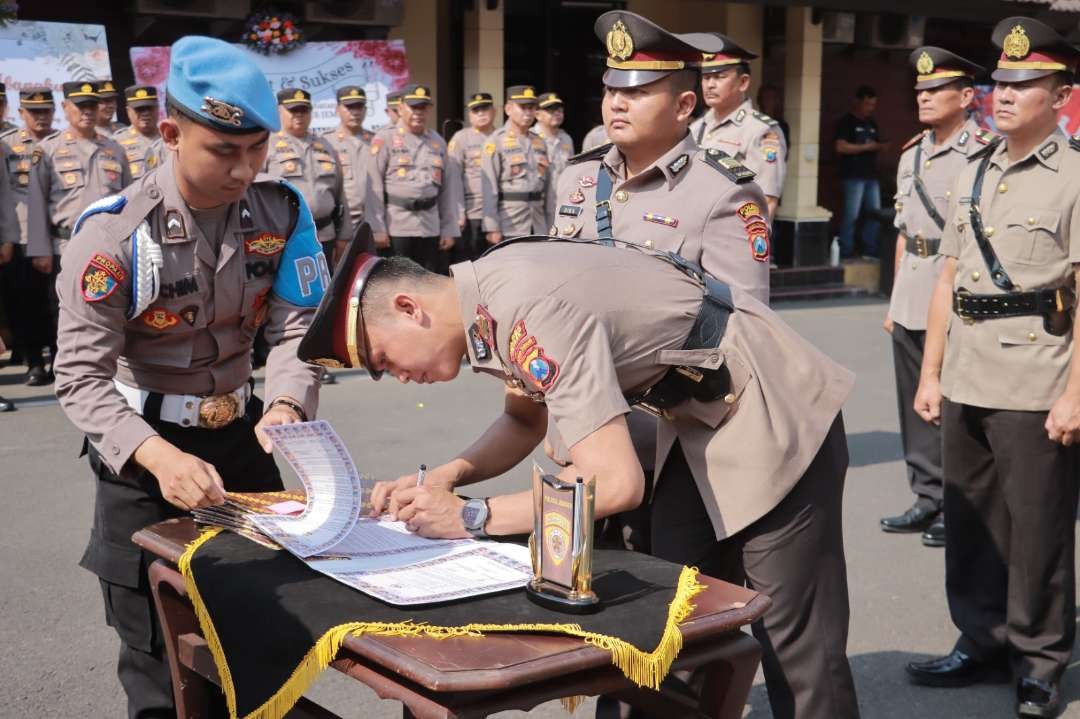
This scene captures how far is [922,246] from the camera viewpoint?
18.8 ft

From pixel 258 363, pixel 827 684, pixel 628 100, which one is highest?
pixel 628 100

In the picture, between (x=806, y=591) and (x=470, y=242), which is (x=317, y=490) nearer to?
(x=806, y=591)

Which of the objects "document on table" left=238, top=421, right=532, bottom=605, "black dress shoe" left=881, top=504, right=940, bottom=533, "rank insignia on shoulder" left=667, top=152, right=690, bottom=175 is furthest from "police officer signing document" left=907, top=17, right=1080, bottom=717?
"document on table" left=238, top=421, right=532, bottom=605

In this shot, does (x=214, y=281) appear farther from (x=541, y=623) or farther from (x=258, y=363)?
(x=258, y=363)

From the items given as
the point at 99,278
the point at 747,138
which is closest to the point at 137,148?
the point at 747,138

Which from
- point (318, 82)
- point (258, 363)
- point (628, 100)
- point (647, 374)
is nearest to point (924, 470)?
point (628, 100)

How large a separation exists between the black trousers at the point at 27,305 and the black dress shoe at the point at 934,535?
628 centimetres

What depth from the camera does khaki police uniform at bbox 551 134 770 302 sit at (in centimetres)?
357

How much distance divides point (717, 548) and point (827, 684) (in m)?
0.40

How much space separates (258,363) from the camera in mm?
9547

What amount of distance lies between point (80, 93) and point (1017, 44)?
728 cm

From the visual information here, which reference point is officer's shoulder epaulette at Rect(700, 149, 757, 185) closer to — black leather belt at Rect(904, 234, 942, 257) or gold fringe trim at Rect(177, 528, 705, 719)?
gold fringe trim at Rect(177, 528, 705, 719)

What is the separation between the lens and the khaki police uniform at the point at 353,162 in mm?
10359

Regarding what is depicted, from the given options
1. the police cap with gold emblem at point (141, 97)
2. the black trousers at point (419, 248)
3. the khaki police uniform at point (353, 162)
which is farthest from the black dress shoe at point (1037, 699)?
the police cap with gold emblem at point (141, 97)
